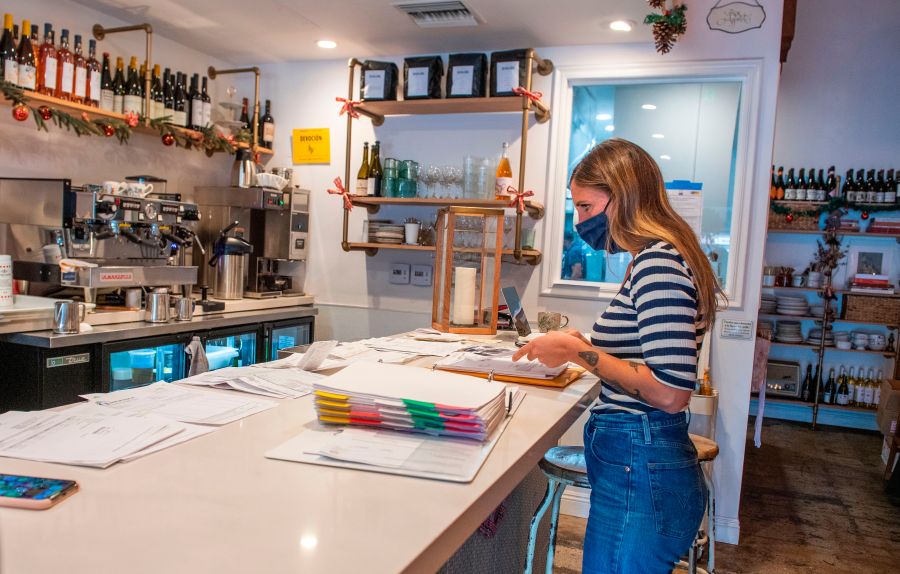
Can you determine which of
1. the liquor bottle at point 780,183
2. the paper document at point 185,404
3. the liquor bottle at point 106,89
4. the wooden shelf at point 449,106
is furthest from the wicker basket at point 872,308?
the paper document at point 185,404

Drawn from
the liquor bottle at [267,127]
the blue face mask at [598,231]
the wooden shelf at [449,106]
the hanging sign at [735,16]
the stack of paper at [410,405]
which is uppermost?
the hanging sign at [735,16]

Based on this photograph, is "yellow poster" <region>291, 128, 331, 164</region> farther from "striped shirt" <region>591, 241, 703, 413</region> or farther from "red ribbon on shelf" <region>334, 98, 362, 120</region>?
"striped shirt" <region>591, 241, 703, 413</region>

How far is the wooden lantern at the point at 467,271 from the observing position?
2.72 metres

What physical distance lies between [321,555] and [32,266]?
281cm

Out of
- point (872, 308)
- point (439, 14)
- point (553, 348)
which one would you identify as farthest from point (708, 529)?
point (872, 308)

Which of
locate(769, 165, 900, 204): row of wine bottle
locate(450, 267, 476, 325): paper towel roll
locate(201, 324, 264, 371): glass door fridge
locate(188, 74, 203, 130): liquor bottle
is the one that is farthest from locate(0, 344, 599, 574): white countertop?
locate(769, 165, 900, 204): row of wine bottle

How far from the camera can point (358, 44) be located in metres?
3.86

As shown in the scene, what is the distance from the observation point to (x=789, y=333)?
6191 millimetres

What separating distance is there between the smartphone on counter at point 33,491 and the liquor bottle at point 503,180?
9.36 feet

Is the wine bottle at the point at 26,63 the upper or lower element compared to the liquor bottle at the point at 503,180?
upper

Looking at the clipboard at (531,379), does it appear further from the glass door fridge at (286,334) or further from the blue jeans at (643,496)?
the glass door fridge at (286,334)

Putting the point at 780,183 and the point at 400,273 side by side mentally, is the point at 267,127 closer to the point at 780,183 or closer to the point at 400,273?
the point at 400,273

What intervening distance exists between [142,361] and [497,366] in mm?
1953

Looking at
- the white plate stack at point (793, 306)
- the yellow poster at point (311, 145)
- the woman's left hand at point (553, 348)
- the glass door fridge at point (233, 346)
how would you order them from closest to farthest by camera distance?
the woman's left hand at point (553, 348)
the glass door fridge at point (233, 346)
the yellow poster at point (311, 145)
the white plate stack at point (793, 306)
